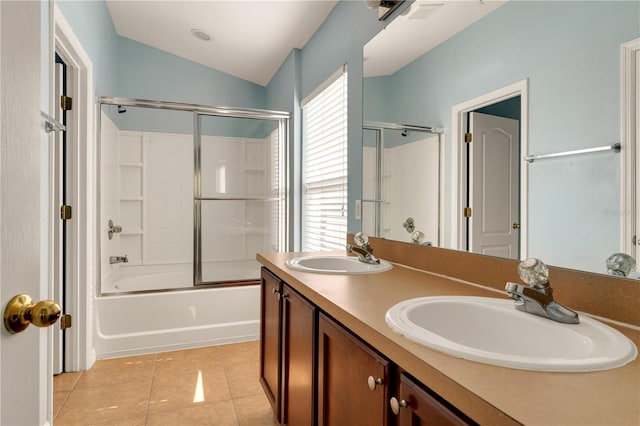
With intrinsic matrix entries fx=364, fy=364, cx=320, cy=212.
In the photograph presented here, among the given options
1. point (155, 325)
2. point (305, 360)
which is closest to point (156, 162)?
point (155, 325)

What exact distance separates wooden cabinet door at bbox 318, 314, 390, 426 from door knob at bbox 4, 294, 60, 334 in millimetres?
624

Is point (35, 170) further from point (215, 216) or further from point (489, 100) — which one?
point (215, 216)

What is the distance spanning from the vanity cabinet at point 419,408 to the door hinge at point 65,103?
2.56 m

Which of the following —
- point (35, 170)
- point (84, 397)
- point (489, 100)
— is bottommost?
point (84, 397)

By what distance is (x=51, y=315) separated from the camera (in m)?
0.60

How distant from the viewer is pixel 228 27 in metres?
3.18

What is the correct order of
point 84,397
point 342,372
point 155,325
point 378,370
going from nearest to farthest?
point 378,370
point 342,372
point 84,397
point 155,325

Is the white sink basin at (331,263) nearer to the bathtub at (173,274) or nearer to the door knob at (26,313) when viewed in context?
the door knob at (26,313)

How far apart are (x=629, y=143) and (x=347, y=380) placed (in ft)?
2.86

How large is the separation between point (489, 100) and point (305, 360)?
1.08 meters

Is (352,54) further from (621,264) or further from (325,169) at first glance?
(621,264)

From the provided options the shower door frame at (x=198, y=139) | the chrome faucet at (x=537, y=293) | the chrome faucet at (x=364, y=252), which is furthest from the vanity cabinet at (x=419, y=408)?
the shower door frame at (x=198, y=139)

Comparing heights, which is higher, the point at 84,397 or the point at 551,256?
the point at 551,256

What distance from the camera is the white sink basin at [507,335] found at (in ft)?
1.95
